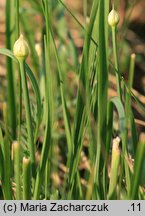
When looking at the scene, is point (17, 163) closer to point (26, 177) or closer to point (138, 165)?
point (26, 177)

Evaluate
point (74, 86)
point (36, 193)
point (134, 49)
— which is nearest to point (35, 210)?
point (36, 193)

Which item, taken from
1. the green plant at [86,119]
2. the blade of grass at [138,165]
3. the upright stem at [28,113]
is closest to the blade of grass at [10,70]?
the green plant at [86,119]

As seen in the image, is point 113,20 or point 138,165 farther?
point 113,20

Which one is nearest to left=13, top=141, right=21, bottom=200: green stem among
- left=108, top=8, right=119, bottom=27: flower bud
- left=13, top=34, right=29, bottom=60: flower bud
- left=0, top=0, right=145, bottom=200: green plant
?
left=0, top=0, right=145, bottom=200: green plant

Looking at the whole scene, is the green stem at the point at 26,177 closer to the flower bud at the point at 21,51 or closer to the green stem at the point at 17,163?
the green stem at the point at 17,163

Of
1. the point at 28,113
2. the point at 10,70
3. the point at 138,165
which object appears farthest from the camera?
the point at 10,70

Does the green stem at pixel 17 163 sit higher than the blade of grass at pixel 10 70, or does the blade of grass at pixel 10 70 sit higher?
the blade of grass at pixel 10 70

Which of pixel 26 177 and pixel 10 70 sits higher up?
pixel 10 70

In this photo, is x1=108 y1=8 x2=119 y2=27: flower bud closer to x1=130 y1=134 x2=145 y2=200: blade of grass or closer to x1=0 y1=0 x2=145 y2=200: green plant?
x1=0 y1=0 x2=145 y2=200: green plant

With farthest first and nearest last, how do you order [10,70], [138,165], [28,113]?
[10,70]
[28,113]
[138,165]

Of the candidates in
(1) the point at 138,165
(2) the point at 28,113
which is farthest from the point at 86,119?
(1) the point at 138,165

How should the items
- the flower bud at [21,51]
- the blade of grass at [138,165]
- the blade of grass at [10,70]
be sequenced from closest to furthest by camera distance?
the blade of grass at [138,165]
the flower bud at [21,51]
the blade of grass at [10,70]

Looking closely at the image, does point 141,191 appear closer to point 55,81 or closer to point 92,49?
point 92,49

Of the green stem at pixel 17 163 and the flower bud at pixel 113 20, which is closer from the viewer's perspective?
the green stem at pixel 17 163
